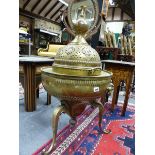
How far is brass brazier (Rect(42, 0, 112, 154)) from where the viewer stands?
109cm

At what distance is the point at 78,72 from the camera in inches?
44.5

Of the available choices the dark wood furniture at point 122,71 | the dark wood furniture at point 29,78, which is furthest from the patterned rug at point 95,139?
the dark wood furniture at point 29,78

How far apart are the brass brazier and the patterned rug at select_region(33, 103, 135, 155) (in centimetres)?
20

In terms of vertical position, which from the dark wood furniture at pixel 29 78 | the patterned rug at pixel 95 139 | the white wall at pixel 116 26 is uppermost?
the white wall at pixel 116 26

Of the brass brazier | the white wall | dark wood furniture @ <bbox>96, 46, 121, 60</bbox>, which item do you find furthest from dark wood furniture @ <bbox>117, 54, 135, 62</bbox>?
the white wall

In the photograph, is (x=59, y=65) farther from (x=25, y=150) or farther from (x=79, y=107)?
(x=25, y=150)

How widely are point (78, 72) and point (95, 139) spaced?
704 millimetres

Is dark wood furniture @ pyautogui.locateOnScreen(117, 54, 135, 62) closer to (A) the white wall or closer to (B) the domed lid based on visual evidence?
(B) the domed lid

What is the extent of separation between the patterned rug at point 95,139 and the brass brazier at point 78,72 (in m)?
0.20

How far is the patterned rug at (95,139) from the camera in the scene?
132 centimetres

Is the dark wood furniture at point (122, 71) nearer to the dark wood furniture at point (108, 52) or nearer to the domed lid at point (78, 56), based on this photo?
the dark wood furniture at point (108, 52)

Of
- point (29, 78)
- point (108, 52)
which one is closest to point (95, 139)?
point (29, 78)
